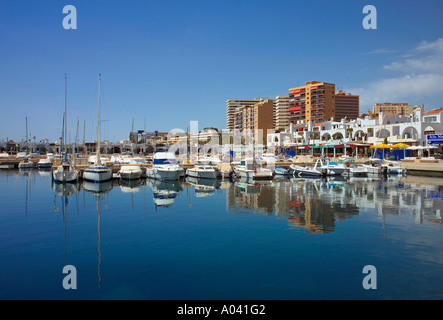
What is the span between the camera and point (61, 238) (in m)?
16.0

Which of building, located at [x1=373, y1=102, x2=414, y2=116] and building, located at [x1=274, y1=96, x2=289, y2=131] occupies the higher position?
building, located at [x1=373, y1=102, x2=414, y2=116]

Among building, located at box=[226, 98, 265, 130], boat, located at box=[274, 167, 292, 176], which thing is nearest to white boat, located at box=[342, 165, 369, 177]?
boat, located at box=[274, 167, 292, 176]

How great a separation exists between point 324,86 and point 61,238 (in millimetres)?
132853

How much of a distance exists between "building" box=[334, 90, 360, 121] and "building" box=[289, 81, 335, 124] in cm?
431

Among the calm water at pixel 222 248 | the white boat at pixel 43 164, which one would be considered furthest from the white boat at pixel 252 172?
the white boat at pixel 43 164

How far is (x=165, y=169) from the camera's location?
42.9 metres

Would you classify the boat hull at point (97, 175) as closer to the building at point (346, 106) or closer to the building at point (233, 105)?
the building at point (346, 106)

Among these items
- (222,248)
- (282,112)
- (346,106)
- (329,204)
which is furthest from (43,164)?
(346,106)

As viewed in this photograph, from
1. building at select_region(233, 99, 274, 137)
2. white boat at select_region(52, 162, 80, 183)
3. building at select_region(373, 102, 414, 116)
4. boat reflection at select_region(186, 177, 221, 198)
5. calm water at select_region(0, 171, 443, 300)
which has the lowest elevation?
calm water at select_region(0, 171, 443, 300)

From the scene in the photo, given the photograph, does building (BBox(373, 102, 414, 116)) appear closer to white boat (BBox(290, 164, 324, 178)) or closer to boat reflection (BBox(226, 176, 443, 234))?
white boat (BBox(290, 164, 324, 178))

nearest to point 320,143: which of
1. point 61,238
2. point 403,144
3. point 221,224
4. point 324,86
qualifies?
point 403,144

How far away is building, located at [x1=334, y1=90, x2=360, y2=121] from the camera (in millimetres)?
139125

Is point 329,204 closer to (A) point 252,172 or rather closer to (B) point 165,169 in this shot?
(A) point 252,172
